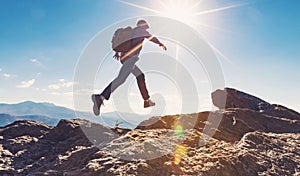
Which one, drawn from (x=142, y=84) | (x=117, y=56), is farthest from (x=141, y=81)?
(x=117, y=56)

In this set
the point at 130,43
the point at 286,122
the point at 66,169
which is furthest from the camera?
the point at 286,122

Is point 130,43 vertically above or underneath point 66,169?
above

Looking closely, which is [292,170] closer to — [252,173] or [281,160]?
[281,160]

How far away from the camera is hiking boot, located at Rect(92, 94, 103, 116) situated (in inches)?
333

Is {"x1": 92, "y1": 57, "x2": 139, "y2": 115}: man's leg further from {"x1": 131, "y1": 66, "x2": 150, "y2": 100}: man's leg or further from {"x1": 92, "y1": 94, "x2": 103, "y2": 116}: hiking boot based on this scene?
{"x1": 131, "y1": 66, "x2": 150, "y2": 100}: man's leg

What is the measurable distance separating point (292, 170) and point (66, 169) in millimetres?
5525

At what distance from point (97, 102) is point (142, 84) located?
60.3 inches

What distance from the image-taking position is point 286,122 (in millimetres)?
16750

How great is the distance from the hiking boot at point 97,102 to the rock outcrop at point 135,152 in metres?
0.74

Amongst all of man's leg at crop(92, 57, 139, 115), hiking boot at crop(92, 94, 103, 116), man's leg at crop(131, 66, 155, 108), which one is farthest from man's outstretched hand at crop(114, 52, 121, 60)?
hiking boot at crop(92, 94, 103, 116)

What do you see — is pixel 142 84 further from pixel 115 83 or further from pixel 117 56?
pixel 117 56

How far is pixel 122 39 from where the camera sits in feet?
26.6

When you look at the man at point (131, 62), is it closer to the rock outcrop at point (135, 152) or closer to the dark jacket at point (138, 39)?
the dark jacket at point (138, 39)

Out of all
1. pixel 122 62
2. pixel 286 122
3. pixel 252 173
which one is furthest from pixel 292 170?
pixel 286 122
